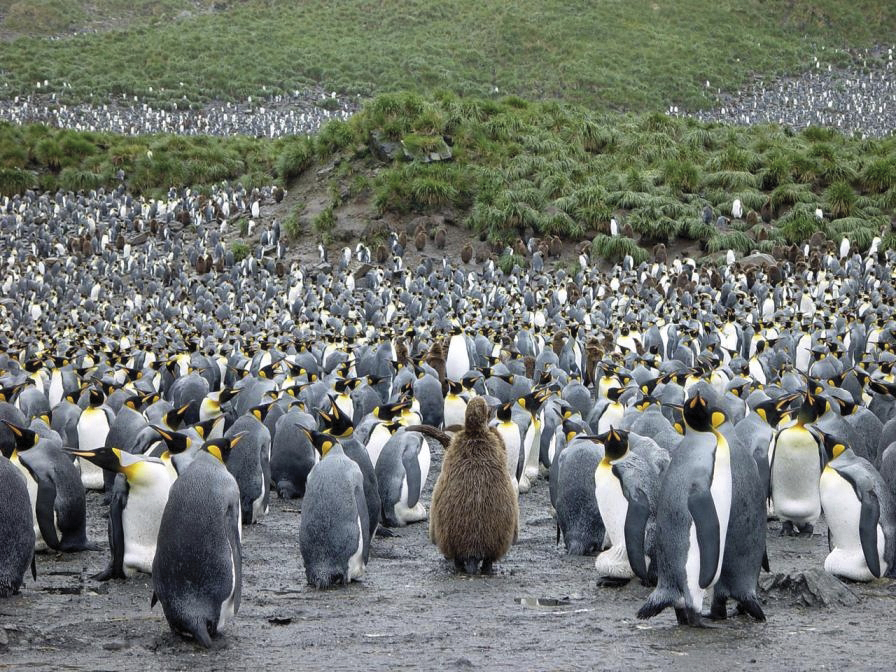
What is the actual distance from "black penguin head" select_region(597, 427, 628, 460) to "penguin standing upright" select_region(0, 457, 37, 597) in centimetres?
320

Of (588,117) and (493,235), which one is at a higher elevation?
(588,117)

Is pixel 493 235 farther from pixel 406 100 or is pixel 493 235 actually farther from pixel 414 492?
pixel 414 492

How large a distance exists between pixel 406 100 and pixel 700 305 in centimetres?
1235

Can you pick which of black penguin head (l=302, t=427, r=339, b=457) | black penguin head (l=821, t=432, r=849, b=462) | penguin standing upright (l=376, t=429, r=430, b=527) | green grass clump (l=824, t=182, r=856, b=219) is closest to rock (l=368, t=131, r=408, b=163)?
green grass clump (l=824, t=182, r=856, b=219)

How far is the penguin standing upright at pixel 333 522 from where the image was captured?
19.0ft

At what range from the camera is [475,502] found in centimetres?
620

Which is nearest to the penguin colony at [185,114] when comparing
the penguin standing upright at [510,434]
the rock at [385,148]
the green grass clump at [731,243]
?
the rock at [385,148]

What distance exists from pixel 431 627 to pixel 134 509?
5.90 ft

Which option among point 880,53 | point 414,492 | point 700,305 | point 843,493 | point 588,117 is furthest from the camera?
point 880,53

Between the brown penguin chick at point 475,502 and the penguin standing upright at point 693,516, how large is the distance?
1518mm

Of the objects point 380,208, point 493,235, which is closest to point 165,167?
point 380,208

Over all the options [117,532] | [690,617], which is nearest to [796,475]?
[690,617]

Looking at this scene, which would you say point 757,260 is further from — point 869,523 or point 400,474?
point 869,523

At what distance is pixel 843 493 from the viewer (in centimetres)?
566
